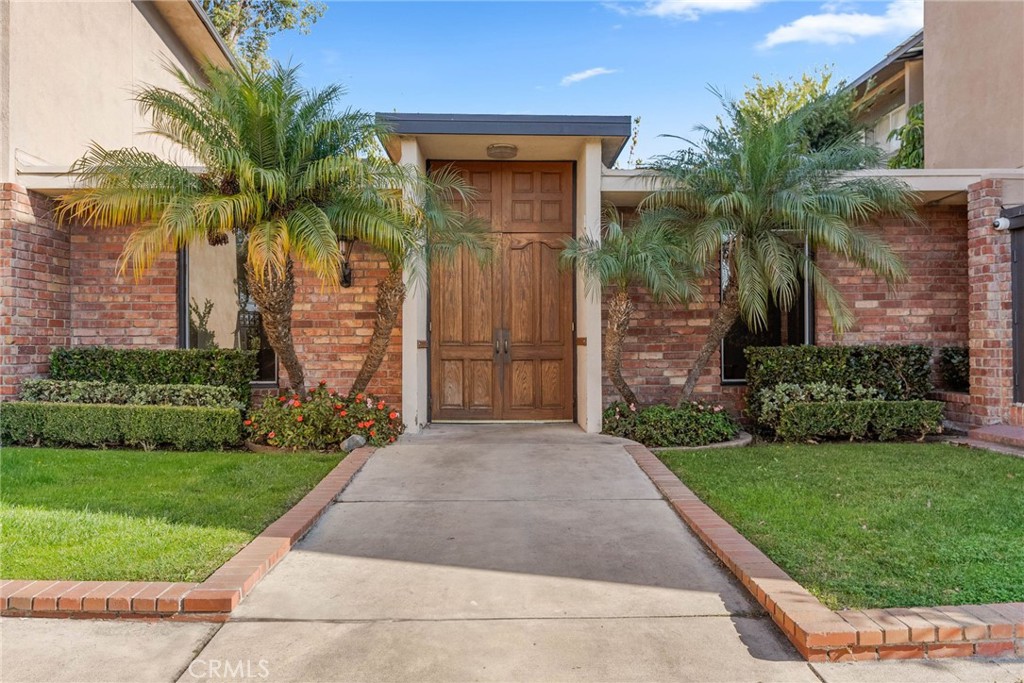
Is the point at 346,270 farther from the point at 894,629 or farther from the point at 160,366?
the point at 894,629

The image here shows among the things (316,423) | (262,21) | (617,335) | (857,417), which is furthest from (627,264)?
(262,21)

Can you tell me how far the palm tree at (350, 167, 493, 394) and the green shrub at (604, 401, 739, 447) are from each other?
2.50 metres

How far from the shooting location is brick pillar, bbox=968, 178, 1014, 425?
316 inches

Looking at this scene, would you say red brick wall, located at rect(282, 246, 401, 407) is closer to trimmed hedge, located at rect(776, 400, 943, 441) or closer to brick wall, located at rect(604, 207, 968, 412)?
brick wall, located at rect(604, 207, 968, 412)

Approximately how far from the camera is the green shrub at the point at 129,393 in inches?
305

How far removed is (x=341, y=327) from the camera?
29.6 ft

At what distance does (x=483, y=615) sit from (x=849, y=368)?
6514 millimetres

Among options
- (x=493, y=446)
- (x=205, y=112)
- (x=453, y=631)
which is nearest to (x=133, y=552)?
(x=453, y=631)

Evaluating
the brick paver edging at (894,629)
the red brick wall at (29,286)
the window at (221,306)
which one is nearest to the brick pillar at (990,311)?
the brick paver edging at (894,629)

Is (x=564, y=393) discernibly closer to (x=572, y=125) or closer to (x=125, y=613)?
(x=572, y=125)

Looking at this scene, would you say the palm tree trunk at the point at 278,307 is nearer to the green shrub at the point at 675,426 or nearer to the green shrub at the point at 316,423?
the green shrub at the point at 316,423

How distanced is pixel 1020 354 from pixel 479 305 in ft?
20.6

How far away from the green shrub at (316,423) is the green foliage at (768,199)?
3.88m

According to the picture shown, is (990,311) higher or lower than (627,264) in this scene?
lower
